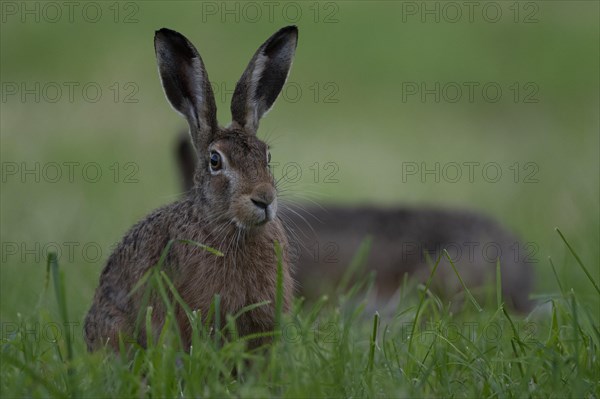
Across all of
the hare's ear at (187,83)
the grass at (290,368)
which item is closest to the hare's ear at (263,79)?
the hare's ear at (187,83)

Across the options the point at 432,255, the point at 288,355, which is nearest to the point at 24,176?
the point at 432,255

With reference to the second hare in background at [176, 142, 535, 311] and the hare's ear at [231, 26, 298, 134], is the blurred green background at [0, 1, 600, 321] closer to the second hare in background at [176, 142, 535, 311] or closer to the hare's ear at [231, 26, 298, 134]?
the second hare in background at [176, 142, 535, 311]

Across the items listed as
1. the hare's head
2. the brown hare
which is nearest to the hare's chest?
the brown hare

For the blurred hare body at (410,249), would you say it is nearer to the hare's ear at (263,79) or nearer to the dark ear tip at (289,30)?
the hare's ear at (263,79)

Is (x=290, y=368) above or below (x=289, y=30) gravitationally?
below

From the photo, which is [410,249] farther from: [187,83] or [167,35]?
[167,35]

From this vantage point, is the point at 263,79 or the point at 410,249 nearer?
the point at 263,79

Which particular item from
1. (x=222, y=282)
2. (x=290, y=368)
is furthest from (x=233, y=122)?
(x=290, y=368)

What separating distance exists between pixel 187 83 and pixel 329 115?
31.9 ft

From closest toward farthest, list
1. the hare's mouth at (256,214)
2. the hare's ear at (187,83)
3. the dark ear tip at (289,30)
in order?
the hare's mouth at (256,214) → the hare's ear at (187,83) → the dark ear tip at (289,30)

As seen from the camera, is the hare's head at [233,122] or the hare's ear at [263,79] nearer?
the hare's head at [233,122]

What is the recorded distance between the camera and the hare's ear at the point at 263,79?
17.1 feet

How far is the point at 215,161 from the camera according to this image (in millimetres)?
5051

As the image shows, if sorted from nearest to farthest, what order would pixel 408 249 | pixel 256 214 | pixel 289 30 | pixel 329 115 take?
pixel 256 214 < pixel 289 30 < pixel 408 249 < pixel 329 115
